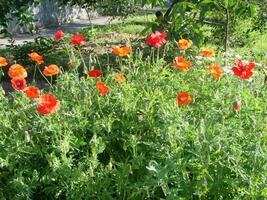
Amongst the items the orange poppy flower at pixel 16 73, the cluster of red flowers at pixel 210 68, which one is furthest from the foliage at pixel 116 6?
the orange poppy flower at pixel 16 73

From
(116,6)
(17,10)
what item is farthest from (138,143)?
(116,6)

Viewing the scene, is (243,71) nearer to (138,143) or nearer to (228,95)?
(228,95)

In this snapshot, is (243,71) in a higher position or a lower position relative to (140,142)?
higher

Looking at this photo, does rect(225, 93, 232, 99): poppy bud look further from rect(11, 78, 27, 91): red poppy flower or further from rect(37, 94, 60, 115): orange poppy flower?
rect(11, 78, 27, 91): red poppy flower

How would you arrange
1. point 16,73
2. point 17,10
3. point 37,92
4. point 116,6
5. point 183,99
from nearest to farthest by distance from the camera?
point 183,99 → point 37,92 → point 16,73 → point 17,10 → point 116,6

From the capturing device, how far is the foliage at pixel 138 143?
2479 mm

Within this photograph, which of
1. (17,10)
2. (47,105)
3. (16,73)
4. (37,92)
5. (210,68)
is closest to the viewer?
(47,105)

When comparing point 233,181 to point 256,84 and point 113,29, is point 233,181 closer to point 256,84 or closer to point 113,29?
point 256,84

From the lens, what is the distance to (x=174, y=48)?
261 inches

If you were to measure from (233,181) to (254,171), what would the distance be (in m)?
0.12

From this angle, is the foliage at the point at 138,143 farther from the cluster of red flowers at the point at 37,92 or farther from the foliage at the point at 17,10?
the foliage at the point at 17,10

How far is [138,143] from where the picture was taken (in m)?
2.86

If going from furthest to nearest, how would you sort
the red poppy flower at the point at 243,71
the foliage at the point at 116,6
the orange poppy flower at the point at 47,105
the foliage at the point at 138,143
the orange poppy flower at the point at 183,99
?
the foliage at the point at 116,6, the red poppy flower at the point at 243,71, the orange poppy flower at the point at 183,99, the orange poppy flower at the point at 47,105, the foliage at the point at 138,143

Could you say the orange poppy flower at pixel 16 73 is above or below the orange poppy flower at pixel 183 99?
above
